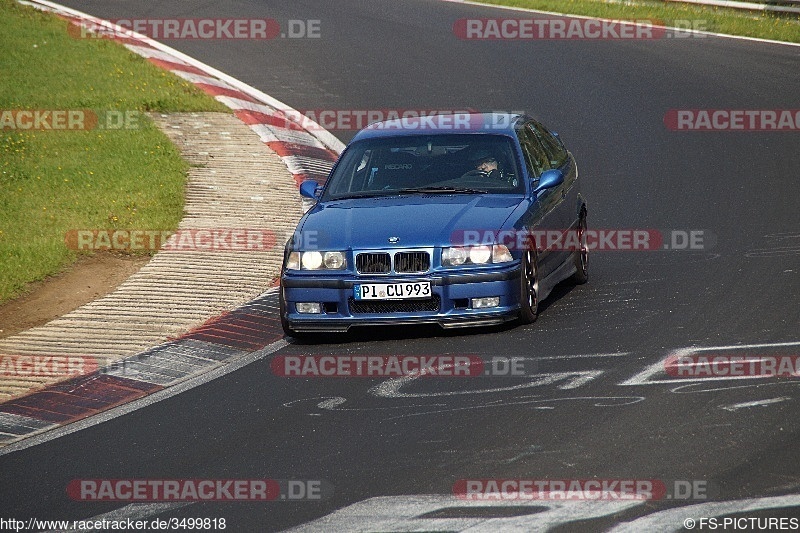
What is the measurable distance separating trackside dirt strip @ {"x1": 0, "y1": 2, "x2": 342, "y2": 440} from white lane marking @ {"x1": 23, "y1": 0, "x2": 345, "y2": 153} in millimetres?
70

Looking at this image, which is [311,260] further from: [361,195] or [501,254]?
[501,254]

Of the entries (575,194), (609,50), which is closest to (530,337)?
(575,194)

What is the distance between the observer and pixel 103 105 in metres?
18.8

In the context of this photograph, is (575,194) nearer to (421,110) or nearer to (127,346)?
(127,346)

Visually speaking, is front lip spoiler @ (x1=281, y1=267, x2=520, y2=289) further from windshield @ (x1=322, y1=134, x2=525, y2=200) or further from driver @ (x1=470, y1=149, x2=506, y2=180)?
driver @ (x1=470, y1=149, x2=506, y2=180)

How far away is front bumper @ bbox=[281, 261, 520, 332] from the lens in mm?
9781

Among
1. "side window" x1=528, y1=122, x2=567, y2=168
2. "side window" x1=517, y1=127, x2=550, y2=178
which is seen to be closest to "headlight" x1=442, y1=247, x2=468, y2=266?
"side window" x1=517, y1=127, x2=550, y2=178

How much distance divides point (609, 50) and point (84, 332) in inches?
618

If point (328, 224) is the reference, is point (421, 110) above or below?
above

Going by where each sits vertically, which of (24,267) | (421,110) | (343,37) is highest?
(343,37)

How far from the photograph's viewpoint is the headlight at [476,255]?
984 centimetres

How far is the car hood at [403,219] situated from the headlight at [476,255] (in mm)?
100

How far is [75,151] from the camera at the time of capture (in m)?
16.8

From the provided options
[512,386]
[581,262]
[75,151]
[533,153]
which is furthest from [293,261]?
[75,151]
